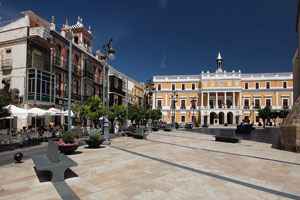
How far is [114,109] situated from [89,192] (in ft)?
53.5

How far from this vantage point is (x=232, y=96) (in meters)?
54.7

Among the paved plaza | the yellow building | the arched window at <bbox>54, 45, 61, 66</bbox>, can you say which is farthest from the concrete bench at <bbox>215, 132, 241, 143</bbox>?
the yellow building

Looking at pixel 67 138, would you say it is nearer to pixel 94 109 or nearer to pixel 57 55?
pixel 94 109

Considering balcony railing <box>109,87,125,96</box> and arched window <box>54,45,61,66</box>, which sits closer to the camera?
arched window <box>54,45,61,66</box>

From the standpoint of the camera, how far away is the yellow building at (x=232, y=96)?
173 feet

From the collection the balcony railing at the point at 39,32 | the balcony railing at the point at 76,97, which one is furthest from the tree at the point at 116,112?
the balcony railing at the point at 39,32

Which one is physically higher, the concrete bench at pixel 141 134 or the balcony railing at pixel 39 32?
the balcony railing at pixel 39 32

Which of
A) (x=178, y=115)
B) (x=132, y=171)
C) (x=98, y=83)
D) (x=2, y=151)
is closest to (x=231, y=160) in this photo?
(x=132, y=171)

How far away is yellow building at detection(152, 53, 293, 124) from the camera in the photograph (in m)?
52.8

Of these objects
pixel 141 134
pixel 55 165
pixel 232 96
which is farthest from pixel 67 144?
pixel 232 96

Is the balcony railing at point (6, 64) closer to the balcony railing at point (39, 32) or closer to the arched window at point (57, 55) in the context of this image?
the balcony railing at point (39, 32)

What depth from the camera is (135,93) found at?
48062mm

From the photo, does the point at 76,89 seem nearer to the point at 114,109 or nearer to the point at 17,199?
the point at 114,109

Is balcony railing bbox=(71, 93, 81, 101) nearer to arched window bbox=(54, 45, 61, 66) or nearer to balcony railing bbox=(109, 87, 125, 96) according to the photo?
arched window bbox=(54, 45, 61, 66)
